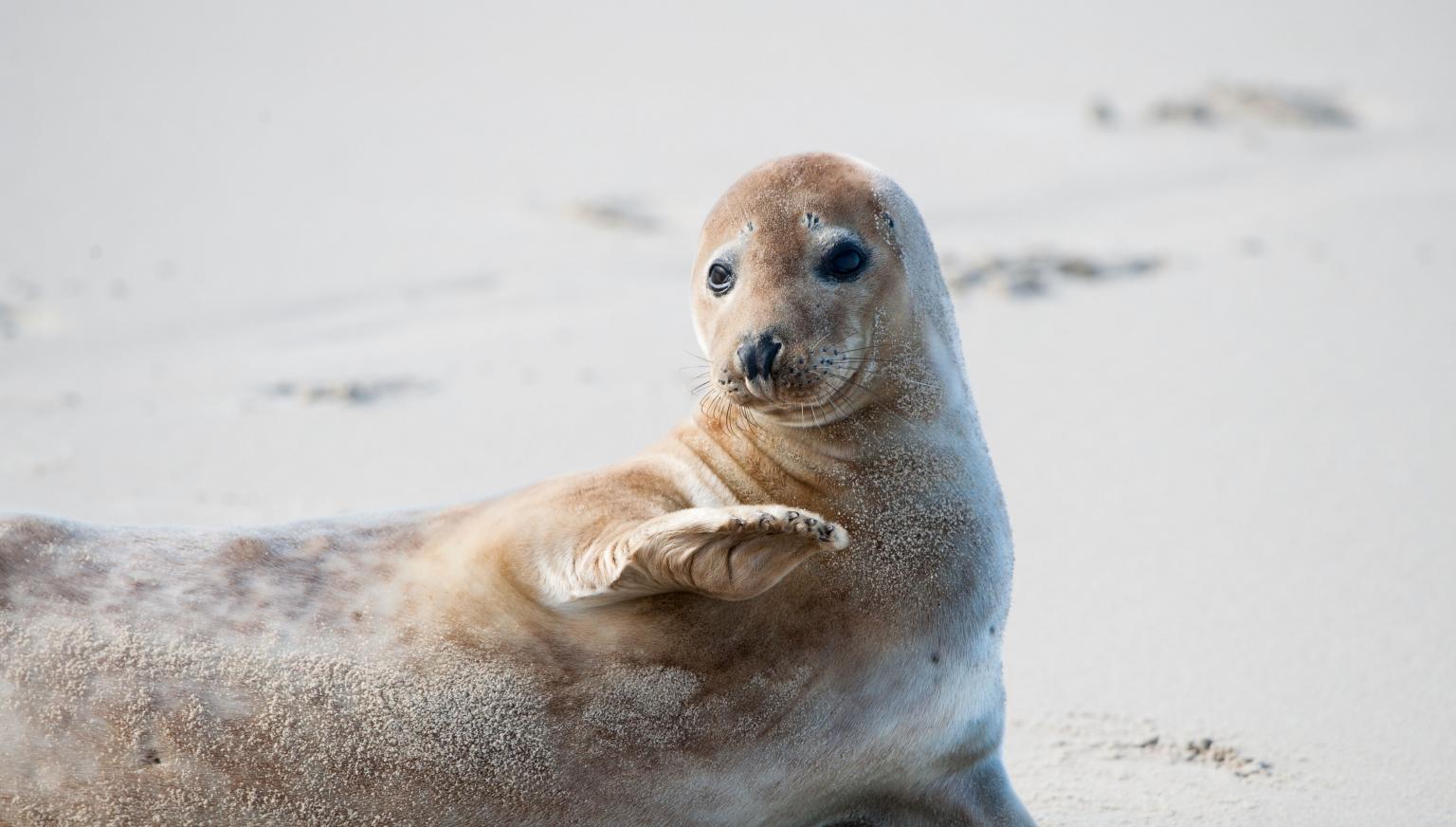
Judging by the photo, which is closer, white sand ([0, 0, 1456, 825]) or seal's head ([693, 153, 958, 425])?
seal's head ([693, 153, 958, 425])

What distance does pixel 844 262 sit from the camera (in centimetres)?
293

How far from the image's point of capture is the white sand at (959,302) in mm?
3875

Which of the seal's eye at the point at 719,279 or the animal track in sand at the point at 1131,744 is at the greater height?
the seal's eye at the point at 719,279

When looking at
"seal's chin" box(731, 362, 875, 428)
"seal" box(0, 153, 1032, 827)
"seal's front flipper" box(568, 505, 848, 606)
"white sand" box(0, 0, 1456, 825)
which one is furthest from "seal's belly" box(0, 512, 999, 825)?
"white sand" box(0, 0, 1456, 825)

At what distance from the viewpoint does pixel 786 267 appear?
114 inches

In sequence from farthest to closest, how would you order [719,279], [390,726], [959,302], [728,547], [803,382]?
[959,302] → [719,279] → [803,382] → [390,726] → [728,547]

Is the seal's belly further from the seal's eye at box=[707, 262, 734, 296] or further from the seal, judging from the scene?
the seal's eye at box=[707, 262, 734, 296]

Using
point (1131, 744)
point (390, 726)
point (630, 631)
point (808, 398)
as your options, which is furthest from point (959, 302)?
point (390, 726)

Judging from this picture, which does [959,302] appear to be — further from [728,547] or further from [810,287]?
[728,547]

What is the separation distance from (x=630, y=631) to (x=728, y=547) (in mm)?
352

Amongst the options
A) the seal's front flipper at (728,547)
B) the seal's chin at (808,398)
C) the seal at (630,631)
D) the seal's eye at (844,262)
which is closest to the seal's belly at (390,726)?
the seal at (630,631)

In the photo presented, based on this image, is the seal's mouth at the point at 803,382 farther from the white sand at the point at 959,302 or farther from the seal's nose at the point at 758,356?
the white sand at the point at 959,302

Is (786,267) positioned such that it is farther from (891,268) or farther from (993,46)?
(993,46)

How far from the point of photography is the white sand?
3875 mm
